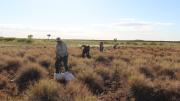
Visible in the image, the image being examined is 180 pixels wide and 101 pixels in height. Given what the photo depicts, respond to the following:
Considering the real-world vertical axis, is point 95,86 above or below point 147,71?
below

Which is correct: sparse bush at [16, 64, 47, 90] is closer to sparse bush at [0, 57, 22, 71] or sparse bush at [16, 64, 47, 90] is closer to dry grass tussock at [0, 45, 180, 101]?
dry grass tussock at [0, 45, 180, 101]

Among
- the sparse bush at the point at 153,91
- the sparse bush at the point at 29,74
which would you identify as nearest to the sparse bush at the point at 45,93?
the sparse bush at the point at 153,91

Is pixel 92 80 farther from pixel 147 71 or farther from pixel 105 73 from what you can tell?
pixel 147 71

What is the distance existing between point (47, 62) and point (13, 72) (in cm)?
417

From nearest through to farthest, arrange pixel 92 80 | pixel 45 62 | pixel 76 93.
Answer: pixel 76 93 < pixel 92 80 < pixel 45 62

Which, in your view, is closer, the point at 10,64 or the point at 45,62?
the point at 10,64

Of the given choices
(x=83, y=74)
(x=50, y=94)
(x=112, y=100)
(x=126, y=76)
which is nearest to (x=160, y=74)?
(x=126, y=76)

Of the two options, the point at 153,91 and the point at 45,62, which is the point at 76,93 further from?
the point at 45,62

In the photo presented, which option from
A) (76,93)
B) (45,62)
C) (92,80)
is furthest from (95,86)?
(45,62)

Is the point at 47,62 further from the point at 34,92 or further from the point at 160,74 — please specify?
the point at 34,92

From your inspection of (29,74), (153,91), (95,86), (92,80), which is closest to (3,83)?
(29,74)

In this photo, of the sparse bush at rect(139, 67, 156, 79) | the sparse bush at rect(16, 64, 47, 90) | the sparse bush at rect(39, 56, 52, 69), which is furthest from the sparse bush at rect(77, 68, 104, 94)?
the sparse bush at rect(39, 56, 52, 69)

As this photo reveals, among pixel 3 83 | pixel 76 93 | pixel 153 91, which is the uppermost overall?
pixel 76 93

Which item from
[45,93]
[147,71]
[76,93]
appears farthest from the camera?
→ [147,71]
